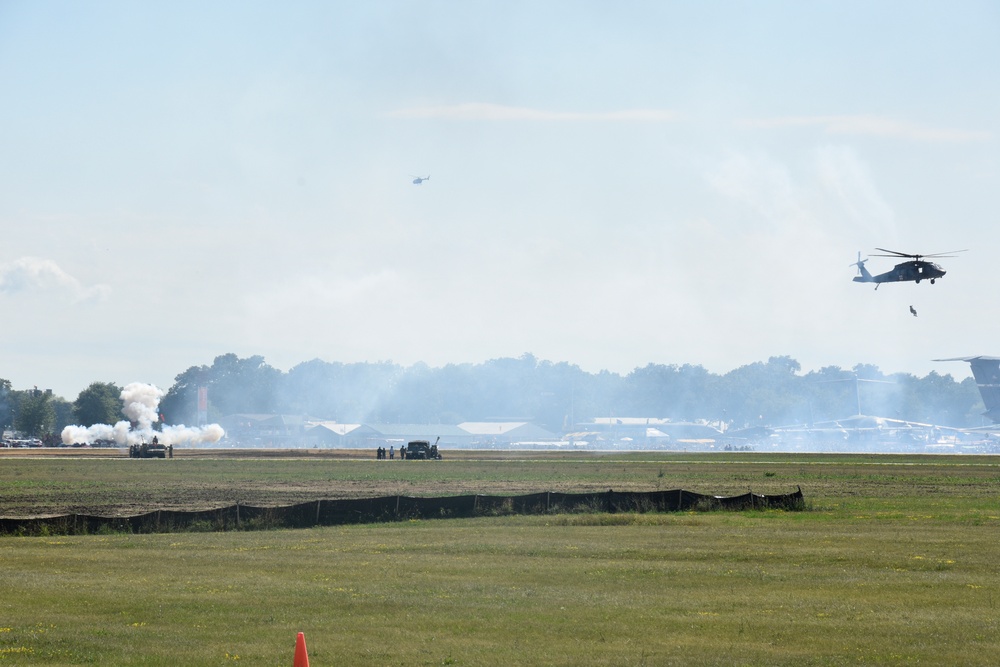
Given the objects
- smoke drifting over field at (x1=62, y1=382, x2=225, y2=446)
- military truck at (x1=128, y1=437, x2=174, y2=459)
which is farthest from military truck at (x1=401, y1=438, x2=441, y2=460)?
smoke drifting over field at (x1=62, y1=382, x2=225, y2=446)

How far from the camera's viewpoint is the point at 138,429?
154 metres

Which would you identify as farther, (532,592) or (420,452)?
(420,452)

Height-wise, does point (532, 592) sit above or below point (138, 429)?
below

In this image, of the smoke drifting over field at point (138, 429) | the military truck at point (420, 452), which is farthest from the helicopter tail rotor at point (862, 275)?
the smoke drifting over field at point (138, 429)

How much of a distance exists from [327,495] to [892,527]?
2911 cm

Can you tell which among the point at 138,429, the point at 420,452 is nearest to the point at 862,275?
the point at 420,452

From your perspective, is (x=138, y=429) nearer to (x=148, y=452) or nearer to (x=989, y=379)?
(x=148, y=452)

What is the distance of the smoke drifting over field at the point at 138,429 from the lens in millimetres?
151625

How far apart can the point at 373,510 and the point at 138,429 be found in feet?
392

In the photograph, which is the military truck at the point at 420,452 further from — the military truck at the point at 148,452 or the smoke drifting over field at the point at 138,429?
the smoke drifting over field at the point at 138,429

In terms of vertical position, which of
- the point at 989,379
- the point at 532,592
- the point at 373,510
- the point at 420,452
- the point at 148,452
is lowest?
the point at 532,592

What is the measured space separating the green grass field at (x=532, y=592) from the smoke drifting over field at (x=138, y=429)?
390 ft

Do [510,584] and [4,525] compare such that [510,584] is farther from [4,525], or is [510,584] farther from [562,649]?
[4,525]

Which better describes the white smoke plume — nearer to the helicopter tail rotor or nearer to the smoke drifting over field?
the smoke drifting over field
